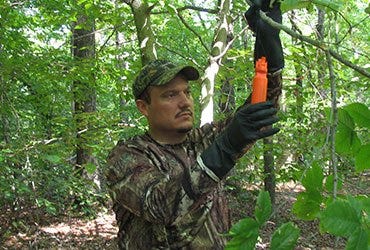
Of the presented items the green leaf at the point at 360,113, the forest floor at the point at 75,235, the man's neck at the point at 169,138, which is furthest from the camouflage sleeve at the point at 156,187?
the forest floor at the point at 75,235

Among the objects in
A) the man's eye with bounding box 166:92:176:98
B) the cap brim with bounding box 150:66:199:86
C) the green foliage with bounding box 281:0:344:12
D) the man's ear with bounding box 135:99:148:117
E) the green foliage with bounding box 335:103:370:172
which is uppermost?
the cap brim with bounding box 150:66:199:86

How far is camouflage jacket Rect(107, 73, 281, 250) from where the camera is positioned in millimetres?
1757

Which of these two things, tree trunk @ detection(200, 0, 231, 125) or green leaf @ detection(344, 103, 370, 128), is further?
tree trunk @ detection(200, 0, 231, 125)

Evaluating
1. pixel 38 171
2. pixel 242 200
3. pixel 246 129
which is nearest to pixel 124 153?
pixel 246 129

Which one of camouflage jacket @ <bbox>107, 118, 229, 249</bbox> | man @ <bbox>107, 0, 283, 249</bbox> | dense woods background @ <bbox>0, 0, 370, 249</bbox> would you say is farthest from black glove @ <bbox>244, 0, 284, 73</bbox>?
camouflage jacket @ <bbox>107, 118, 229, 249</bbox>

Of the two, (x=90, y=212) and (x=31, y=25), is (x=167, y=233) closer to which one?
(x=31, y=25)

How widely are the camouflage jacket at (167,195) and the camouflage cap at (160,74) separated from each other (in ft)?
1.05

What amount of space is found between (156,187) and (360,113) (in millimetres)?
987

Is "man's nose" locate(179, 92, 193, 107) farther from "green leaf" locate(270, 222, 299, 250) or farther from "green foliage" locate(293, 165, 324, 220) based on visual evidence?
"green leaf" locate(270, 222, 299, 250)

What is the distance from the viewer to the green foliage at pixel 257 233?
84 cm

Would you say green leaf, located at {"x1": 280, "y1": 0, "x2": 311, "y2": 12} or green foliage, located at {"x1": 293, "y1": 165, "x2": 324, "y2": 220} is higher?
green leaf, located at {"x1": 280, "y1": 0, "x2": 311, "y2": 12}

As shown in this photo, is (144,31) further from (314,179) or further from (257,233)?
(257,233)

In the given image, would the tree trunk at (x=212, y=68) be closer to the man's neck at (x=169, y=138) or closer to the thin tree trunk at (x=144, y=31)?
the thin tree trunk at (x=144, y=31)

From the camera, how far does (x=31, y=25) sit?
770 centimetres
